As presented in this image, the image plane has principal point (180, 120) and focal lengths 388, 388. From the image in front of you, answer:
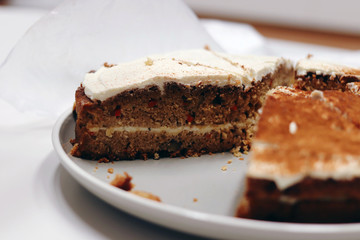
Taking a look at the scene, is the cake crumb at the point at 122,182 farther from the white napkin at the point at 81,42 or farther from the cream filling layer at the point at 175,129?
the white napkin at the point at 81,42

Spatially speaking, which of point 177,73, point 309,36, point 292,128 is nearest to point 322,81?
point 177,73

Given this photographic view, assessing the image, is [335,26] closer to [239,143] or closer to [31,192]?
[239,143]

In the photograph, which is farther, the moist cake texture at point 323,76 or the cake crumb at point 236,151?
the moist cake texture at point 323,76

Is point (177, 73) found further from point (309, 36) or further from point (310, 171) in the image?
point (309, 36)

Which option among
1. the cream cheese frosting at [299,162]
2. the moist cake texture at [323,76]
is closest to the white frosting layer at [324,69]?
the moist cake texture at [323,76]

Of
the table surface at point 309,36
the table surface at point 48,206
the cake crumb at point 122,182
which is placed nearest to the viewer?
the table surface at point 48,206

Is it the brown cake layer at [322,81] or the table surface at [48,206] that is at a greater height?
the brown cake layer at [322,81]

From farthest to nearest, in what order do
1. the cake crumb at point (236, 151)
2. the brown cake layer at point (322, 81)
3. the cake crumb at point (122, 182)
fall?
the brown cake layer at point (322, 81) → the cake crumb at point (236, 151) → the cake crumb at point (122, 182)

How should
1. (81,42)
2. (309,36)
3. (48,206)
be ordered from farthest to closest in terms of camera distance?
(309,36)
(81,42)
(48,206)
